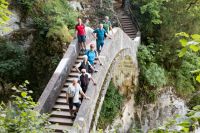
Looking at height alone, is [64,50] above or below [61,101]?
above

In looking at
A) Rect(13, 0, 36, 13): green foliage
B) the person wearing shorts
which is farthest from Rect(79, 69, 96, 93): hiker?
Rect(13, 0, 36, 13): green foliage

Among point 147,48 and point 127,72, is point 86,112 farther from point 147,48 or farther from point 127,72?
point 147,48

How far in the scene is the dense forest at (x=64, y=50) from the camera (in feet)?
43.1

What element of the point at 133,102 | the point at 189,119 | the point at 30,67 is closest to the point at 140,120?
the point at 133,102

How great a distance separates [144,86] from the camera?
1864 centimetres

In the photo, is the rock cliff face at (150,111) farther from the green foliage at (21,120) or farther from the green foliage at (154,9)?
the green foliage at (21,120)

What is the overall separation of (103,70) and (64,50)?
10.2 feet

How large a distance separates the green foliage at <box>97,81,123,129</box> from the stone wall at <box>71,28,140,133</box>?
2096mm

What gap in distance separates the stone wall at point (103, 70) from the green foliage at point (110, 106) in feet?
6.88

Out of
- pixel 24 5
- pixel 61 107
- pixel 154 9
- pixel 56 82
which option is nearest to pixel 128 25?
pixel 154 9

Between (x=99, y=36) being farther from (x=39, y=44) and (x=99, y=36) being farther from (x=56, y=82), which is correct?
(x=39, y=44)

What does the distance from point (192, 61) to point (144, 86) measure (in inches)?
148

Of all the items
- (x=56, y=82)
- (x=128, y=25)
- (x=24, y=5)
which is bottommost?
(x=56, y=82)

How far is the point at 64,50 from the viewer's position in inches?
568
